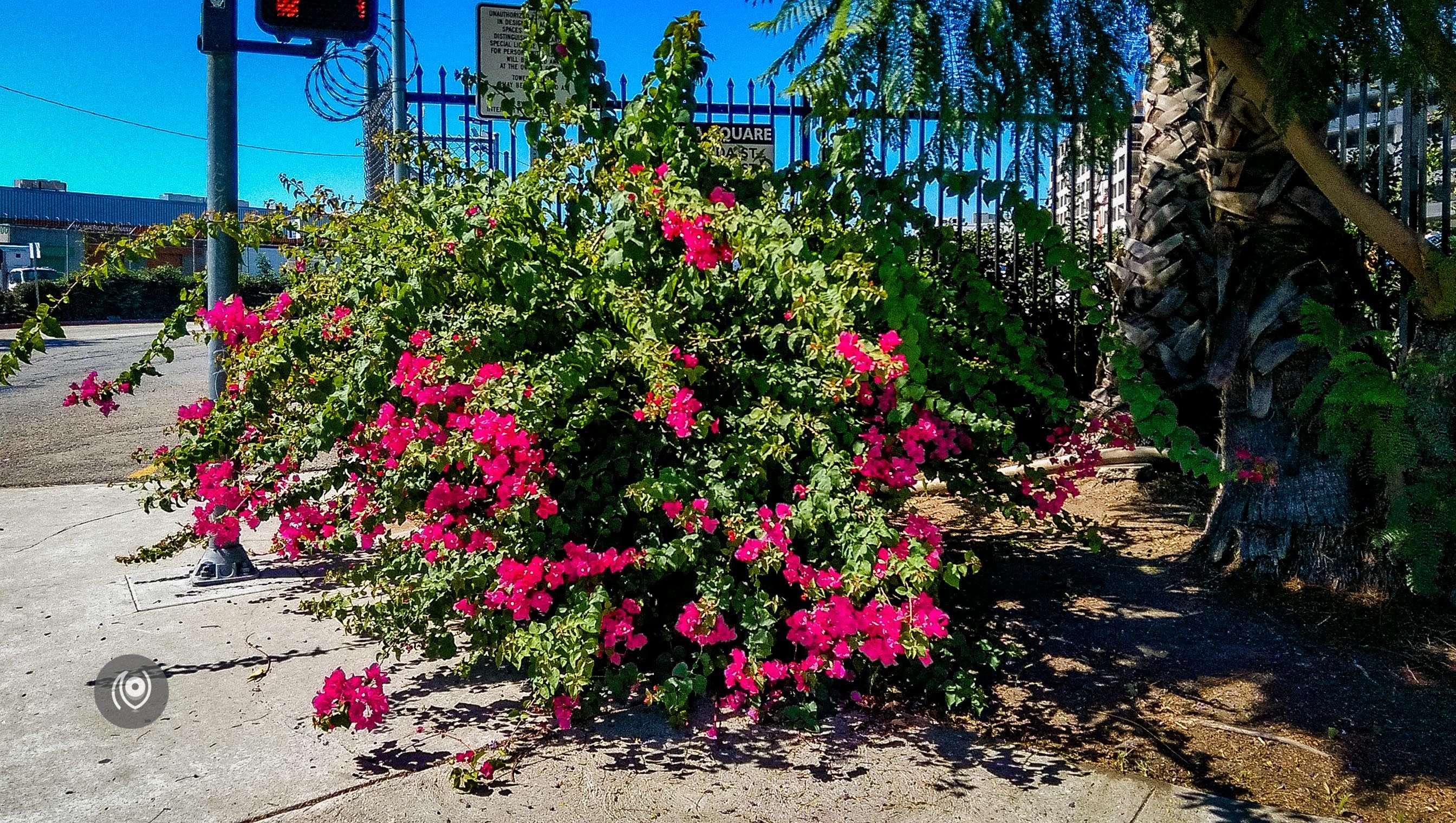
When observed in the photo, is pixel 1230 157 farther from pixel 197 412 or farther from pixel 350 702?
pixel 197 412

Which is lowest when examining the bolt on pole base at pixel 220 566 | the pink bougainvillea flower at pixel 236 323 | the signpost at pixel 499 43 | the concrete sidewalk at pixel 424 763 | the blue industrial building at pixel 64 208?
the concrete sidewalk at pixel 424 763

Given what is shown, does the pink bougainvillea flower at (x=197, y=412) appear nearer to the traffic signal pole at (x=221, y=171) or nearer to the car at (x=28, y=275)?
the traffic signal pole at (x=221, y=171)

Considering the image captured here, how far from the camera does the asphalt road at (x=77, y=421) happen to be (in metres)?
7.50

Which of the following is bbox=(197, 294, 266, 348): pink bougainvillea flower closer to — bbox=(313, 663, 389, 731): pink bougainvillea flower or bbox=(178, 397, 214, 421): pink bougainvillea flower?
bbox=(178, 397, 214, 421): pink bougainvillea flower

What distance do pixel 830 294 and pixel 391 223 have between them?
211 cm

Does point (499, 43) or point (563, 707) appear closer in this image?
point (563, 707)

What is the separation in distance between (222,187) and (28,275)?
40823 millimetres

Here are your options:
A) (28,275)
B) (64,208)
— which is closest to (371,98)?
(28,275)

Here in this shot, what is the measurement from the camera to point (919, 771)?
2908mm

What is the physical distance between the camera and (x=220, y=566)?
15.4 ft

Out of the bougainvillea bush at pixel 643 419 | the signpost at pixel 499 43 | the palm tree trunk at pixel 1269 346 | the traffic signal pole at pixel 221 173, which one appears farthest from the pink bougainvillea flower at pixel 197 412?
the palm tree trunk at pixel 1269 346

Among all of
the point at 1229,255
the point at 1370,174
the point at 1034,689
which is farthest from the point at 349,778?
the point at 1370,174

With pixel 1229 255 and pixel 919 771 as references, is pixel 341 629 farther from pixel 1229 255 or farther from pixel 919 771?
pixel 1229 255

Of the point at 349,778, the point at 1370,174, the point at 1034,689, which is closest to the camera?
the point at 349,778
